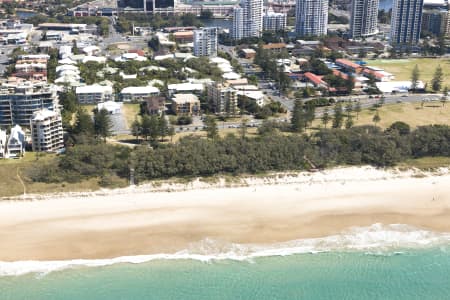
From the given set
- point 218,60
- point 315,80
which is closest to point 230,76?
point 315,80

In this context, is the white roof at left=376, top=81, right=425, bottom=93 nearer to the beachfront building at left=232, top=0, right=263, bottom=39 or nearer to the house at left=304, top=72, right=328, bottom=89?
the house at left=304, top=72, right=328, bottom=89

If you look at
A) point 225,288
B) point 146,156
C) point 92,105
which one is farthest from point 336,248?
point 92,105

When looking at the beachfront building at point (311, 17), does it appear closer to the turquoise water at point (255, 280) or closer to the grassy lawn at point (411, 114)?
the grassy lawn at point (411, 114)

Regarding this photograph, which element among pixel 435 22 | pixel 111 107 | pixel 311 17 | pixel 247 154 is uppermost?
pixel 311 17

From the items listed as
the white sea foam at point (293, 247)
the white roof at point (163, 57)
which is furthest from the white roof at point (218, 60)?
the white sea foam at point (293, 247)

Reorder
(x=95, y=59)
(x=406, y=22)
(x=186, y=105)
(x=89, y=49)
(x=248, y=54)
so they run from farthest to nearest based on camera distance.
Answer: (x=406, y=22) < (x=248, y=54) < (x=89, y=49) < (x=95, y=59) < (x=186, y=105)

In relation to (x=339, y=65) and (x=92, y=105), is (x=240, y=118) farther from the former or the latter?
(x=339, y=65)

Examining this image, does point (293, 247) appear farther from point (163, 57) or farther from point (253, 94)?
point (163, 57)

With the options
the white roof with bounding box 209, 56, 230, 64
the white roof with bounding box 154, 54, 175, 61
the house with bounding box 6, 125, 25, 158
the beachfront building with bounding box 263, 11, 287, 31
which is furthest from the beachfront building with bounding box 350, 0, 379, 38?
the house with bounding box 6, 125, 25, 158
